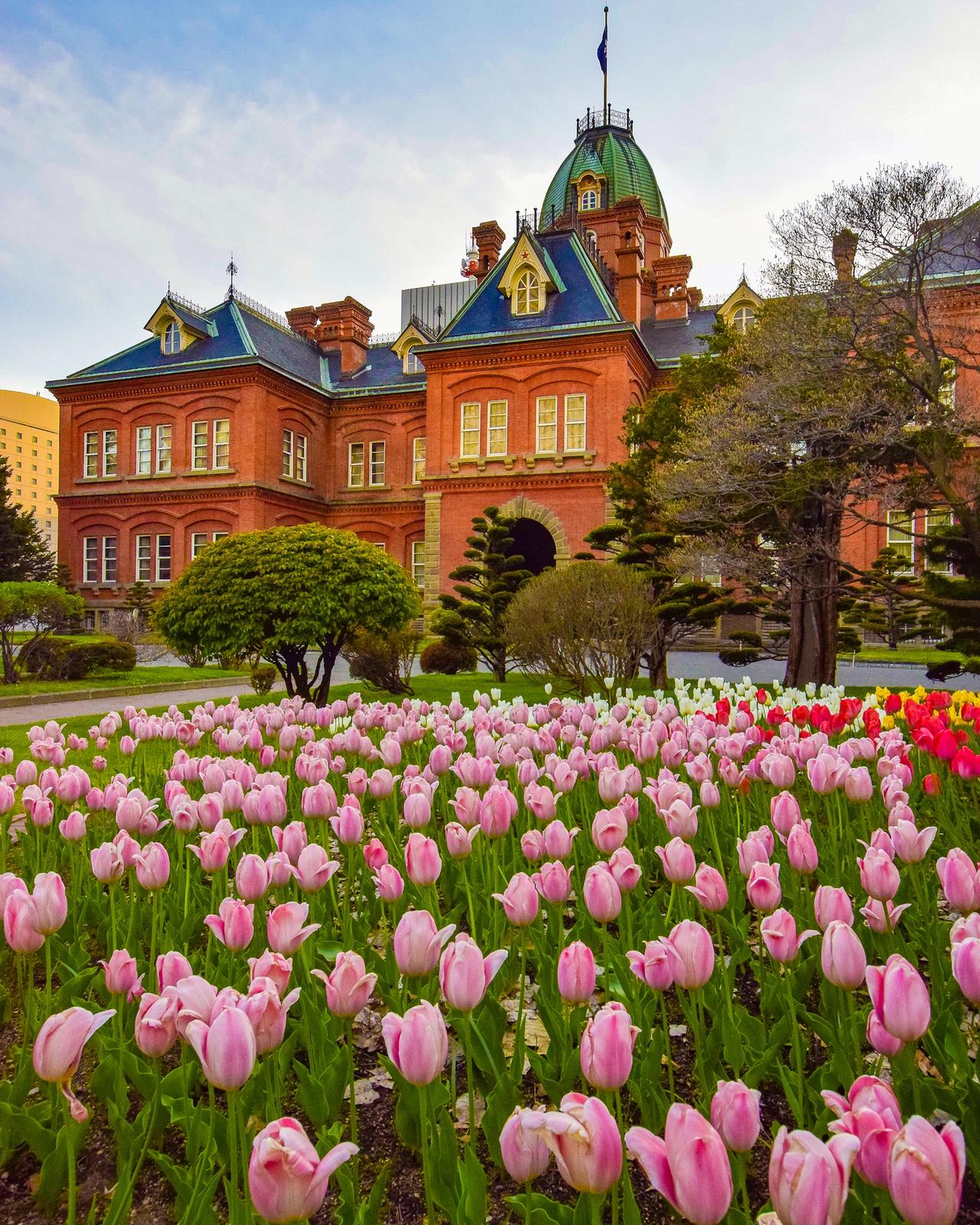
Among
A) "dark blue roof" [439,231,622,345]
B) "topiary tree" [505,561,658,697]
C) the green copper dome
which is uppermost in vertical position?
the green copper dome

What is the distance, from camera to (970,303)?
973 inches

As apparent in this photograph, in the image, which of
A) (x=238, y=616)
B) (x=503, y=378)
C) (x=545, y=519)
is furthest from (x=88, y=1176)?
(x=503, y=378)

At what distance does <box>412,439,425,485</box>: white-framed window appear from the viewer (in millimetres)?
33844

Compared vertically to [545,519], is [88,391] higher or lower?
higher

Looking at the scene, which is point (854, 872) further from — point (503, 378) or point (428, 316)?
point (428, 316)

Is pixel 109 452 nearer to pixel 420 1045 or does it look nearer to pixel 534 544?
pixel 534 544

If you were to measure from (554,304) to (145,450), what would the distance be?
16.9 metres

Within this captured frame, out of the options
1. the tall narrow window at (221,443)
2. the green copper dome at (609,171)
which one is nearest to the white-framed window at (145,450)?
the tall narrow window at (221,443)

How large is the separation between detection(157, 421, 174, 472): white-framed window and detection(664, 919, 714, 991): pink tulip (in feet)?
112

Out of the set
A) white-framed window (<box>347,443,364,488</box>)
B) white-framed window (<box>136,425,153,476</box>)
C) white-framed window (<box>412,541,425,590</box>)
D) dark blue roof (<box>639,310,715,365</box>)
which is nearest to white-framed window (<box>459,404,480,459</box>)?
white-framed window (<box>412,541,425,590</box>)

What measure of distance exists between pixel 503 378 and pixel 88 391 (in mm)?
17475

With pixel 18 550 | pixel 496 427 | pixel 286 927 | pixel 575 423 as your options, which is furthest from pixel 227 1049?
pixel 18 550

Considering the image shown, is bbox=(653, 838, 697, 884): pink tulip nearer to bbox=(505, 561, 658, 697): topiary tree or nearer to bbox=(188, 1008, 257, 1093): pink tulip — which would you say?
bbox=(188, 1008, 257, 1093): pink tulip

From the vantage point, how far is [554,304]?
28.1 m
